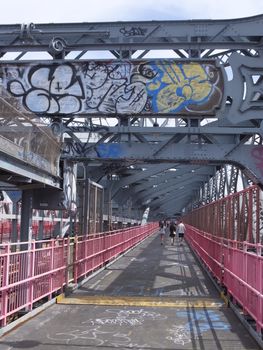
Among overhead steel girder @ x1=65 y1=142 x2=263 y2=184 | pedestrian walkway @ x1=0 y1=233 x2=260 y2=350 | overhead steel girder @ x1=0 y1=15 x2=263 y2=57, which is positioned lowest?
pedestrian walkway @ x1=0 y1=233 x2=260 y2=350

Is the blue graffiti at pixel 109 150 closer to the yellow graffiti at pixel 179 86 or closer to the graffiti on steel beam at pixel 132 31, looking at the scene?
the yellow graffiti at pixel 179 86

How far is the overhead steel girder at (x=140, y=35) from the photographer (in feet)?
56.7

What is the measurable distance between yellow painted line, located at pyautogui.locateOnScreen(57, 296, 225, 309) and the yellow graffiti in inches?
284

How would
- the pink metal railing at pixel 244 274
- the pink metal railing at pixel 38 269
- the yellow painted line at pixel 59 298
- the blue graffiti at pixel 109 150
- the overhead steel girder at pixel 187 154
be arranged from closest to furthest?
the pink metal railing at pixel 244 274
the pink metal railing at pixel 38 269
the yellow painted line at pixel 59 298
the overhead steel girder at pixel 187 154
the blue graffiti at pixel 109 150

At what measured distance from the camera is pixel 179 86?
57.2 ft

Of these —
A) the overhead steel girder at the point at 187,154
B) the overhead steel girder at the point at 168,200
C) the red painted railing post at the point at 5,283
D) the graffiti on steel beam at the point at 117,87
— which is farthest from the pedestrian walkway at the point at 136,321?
the overhead steel girder at the point at 168,200

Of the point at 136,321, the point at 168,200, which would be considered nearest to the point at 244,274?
the point at 136,321

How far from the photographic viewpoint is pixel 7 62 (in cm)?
1803

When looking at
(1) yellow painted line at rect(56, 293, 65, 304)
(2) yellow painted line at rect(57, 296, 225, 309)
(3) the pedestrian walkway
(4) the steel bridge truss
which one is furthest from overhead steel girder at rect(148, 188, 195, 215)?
(1) yellow painted line at rect(56, 293, 65, 304)

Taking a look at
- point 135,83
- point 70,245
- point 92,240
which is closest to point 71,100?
point 135,83

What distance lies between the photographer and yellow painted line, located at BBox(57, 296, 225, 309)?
1152 cm

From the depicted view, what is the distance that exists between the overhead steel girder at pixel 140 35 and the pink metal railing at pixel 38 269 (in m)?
6.44

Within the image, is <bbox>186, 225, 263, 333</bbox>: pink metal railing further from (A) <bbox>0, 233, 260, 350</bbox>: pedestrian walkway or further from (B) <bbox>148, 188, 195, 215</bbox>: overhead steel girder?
(B) <bbox>148, 188, 195, 215</bbox>: overhead steel girder

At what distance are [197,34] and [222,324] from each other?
1093cm
